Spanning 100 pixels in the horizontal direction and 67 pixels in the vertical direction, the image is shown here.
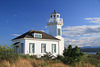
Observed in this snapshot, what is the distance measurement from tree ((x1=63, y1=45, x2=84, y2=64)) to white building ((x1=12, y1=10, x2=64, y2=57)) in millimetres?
3910

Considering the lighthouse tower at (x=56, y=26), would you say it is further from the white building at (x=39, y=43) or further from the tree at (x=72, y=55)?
the tree at (x=72, y=55)

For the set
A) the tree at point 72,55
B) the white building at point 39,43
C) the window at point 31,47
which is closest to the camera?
the tree at point 72,55

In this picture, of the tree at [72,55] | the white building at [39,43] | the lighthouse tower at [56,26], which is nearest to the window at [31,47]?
the white building at [39,43]

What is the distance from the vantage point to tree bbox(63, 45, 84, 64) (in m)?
16.8

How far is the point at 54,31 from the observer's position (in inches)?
1051

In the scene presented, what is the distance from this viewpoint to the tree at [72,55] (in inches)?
660

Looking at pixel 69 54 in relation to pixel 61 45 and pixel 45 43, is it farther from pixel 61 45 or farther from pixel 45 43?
pixel 61 45

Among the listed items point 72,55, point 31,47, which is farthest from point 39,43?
point 72,55

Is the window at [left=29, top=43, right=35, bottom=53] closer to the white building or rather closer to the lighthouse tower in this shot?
the white building

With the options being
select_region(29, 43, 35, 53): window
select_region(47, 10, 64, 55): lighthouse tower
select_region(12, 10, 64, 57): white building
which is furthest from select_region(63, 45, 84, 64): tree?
select_region(47, 10, 64, 55): lighthouse tower

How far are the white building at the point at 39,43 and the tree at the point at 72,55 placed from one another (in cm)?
391

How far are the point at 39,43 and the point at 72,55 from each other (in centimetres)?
628

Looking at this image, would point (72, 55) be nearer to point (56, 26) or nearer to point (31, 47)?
point (31, 47)

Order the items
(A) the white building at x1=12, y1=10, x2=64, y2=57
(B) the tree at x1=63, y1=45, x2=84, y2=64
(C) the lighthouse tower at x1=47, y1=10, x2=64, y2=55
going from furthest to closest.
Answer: (C) the lighthouse tower at x1=47, y1=10, x2=64, y2=55 → (A) the white building at x1=12, y1=10, x2=64, y2=57 → (B) the tree at x1=63, y1=45, x2=84, y2=64
